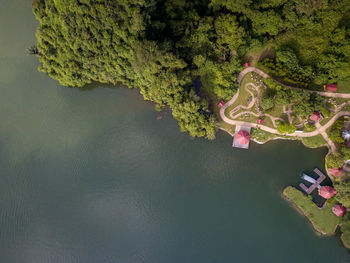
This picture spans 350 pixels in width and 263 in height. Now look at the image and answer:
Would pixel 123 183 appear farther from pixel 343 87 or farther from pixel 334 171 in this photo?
pixel 343 87

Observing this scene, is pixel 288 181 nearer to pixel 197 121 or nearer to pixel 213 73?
pixel 197 121

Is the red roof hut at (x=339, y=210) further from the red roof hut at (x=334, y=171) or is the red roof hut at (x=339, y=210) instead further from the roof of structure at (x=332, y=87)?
the roof of structure at (x=332, y=87)

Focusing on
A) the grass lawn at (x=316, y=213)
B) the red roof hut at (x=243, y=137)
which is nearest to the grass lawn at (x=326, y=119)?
the grass lawn at (x=316, y=213)

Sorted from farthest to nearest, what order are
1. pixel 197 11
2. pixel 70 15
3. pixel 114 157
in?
pixel 114 157 → pixel 197 11 → pixel 70 15

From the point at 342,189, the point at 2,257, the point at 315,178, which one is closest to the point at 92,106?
the point at 2,257

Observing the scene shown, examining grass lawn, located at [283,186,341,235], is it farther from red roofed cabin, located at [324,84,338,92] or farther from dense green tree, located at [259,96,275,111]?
red roofed cabin, located at [324,84,338,92]

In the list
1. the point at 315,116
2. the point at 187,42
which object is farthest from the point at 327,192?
the point at 187,42

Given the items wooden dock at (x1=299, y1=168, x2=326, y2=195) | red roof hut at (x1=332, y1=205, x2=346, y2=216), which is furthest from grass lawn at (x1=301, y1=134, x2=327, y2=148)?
red roof hut at (x1=332, y1=205, x2=346, y2=216)
